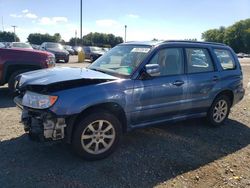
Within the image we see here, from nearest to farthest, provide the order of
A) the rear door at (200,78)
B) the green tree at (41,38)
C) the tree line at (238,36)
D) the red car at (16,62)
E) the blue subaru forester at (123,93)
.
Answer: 1. the blue subaru forester at (123,93)
2. the rear door at (200,78)
3. the red car at (16,62)
4. the tree line at (238,36)
5. the green tree at (41,38)

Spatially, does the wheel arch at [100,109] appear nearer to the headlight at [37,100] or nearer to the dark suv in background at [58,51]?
the headlight at [37,100]

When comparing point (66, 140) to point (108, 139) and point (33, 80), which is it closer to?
point (108, 139)

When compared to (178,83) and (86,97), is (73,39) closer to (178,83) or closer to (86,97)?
(178,83)

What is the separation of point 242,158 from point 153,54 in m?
2.16

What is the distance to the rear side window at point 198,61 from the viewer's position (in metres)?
5.30

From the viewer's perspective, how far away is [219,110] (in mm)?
6043

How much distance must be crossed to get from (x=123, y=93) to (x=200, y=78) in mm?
1817

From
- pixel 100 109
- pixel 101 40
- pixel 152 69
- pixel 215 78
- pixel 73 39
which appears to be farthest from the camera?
pixel 73 39

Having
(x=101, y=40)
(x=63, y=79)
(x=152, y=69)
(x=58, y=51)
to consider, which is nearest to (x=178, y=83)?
(x=152, y=69)

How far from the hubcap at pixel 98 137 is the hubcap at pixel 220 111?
263cm

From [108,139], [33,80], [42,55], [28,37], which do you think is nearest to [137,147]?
[108,139]

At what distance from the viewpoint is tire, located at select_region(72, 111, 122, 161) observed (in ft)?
13.0

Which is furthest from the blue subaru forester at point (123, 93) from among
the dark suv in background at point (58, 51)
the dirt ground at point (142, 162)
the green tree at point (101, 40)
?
the green tree at point (101, 40)

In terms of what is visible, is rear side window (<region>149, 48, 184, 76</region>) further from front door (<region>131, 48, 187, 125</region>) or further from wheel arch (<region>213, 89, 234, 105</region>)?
wheel arch (<region>213, 89, 234, 105</region>)
